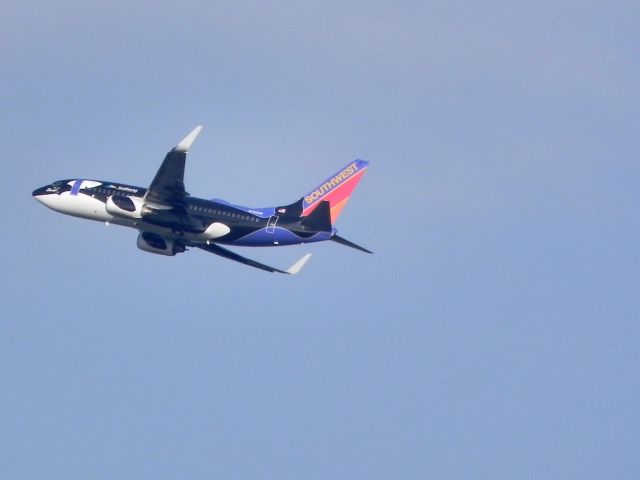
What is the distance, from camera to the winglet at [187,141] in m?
99.8

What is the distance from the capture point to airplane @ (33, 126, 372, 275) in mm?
104188

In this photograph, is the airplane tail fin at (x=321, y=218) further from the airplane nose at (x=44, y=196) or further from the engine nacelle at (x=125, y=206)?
the airplane nose at (x=44, y=196)

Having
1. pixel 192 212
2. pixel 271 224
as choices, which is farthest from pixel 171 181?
pixel 271 224

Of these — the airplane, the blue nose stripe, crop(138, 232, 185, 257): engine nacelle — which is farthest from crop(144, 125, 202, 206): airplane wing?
the blue nose stripe

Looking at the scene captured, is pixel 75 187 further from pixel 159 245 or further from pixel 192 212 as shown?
pixel 192 212

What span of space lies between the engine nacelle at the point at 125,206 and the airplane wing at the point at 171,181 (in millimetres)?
913

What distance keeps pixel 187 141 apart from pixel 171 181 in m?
4.94

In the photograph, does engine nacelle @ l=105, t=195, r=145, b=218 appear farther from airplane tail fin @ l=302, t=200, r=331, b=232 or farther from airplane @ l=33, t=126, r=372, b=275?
airplane tail fin @ l=302, t=200, r=331, b=232

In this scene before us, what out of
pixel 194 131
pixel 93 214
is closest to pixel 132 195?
pixel 93 214

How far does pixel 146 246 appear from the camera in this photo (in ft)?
366

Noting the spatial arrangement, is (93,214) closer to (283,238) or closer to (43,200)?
(43,200)

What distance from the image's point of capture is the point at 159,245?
111125 mm

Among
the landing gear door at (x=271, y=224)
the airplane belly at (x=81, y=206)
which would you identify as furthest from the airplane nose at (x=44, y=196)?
the landing gear door at (x=271, y=224)

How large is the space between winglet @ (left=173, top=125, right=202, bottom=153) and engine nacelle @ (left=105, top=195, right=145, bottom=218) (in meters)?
7.03
